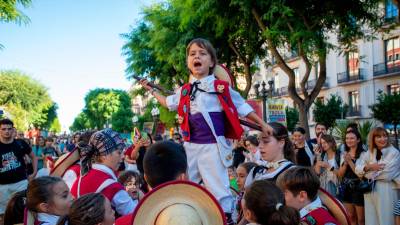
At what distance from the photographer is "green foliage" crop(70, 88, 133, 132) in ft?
297

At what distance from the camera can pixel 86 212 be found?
8.65ft

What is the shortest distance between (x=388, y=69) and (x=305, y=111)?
27.6 meters

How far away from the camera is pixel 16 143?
7.30 metres

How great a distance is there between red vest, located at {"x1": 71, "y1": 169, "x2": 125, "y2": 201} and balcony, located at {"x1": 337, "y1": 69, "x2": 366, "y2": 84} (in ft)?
138

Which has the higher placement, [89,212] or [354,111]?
[354,111]

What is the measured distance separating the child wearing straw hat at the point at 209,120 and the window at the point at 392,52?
3772cm

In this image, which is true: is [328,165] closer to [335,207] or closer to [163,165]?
[335,207]

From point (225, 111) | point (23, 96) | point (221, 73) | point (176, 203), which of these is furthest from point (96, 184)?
point (23, 96)

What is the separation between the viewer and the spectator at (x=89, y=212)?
2631mm

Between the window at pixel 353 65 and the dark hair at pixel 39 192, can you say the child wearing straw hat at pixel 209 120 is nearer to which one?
the dark hair at pixel 39 192

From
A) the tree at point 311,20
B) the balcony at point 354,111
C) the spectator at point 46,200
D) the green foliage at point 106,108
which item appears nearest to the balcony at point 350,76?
the balcony at point 354,111

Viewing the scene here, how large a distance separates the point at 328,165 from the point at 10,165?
5281 mm

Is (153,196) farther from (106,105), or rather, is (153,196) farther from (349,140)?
(106,105)

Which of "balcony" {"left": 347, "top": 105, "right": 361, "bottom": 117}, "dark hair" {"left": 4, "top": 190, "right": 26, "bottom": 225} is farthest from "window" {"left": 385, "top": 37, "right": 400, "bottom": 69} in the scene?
"dark hair" {"left": 4, "top": 190, "right": 26, "bottom": 225}
